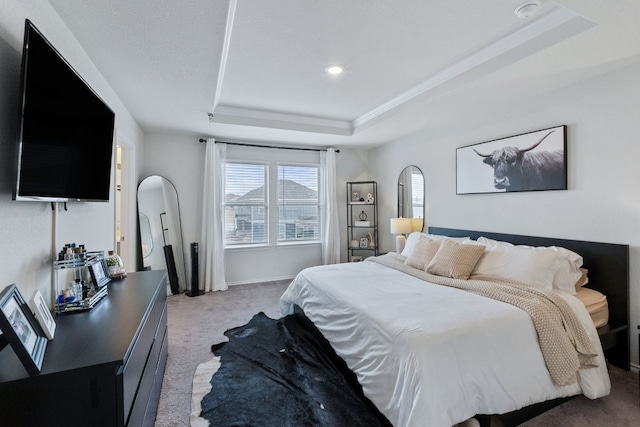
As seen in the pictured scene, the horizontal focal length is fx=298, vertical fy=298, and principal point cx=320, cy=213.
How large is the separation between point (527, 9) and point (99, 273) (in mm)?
3178

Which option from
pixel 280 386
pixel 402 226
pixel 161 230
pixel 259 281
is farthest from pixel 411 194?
pixel 161 230

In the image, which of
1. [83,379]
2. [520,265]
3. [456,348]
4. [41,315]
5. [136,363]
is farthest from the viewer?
[520,265]

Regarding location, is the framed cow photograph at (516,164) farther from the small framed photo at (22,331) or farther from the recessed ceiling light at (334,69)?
the small framed photo at (22,331)

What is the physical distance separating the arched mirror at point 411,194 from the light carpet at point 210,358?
7.51ft

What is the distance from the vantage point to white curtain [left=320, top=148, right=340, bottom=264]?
530cm

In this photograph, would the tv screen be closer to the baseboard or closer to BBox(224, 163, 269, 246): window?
BBox(224, 163, 269, 246): window

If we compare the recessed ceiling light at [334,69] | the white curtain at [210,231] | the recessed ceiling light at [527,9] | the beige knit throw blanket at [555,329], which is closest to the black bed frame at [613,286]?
the beige knit throw blanket at [555,329]

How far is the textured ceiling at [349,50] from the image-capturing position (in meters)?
1.81

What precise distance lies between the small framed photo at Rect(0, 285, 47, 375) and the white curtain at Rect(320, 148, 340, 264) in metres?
4.38

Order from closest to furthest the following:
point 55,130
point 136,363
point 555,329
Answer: point 136,363 < point 55,130 < point 555,329

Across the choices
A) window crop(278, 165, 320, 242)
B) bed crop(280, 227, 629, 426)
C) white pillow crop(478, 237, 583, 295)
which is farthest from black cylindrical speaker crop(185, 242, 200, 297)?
white pillow crop(478, 237, 583, 295)

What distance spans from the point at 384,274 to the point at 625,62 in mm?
2518

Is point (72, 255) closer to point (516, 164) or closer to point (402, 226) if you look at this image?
point (402, 226)

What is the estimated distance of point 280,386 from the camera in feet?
6.86
